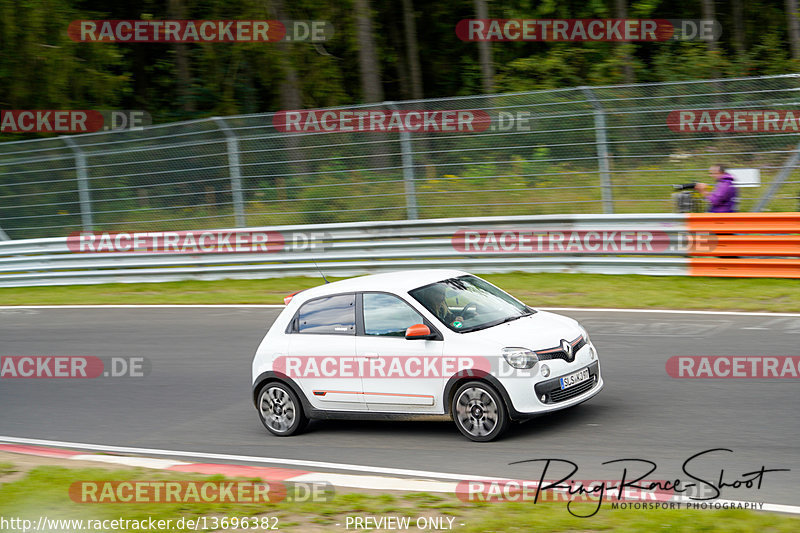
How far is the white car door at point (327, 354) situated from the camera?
9.13 m

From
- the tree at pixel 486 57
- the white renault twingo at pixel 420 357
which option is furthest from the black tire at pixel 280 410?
the tree at pixel 486 57

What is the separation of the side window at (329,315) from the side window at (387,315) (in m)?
0.17

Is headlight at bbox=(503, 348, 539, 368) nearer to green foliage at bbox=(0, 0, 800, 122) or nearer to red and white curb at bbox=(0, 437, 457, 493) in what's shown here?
red and white curb at bbox=(0, 437, 457, 493)

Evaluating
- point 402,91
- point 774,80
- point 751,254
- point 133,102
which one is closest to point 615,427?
point 751,254

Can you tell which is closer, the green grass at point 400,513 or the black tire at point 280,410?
the green grass at point 400,513

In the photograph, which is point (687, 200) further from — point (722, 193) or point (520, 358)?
point (520, 358)

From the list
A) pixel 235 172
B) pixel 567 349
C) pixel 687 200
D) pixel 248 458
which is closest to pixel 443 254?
pixel 687 200

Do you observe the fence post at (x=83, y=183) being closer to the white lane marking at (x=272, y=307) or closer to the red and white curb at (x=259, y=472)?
the white lane marking at (x=272, y=307)

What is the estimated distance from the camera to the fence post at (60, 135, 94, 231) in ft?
66.6

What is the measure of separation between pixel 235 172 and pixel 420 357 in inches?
440

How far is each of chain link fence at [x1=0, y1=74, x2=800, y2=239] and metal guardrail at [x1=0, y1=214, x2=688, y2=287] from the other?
33 centimetres

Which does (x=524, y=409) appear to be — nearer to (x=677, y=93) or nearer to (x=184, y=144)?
(x=677, y=93)

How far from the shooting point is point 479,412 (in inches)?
334

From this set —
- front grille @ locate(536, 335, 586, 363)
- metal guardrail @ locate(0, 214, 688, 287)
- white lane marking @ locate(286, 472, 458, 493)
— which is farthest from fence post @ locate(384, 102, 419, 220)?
white lane marking @ locate(286, 472, 458, 493)
